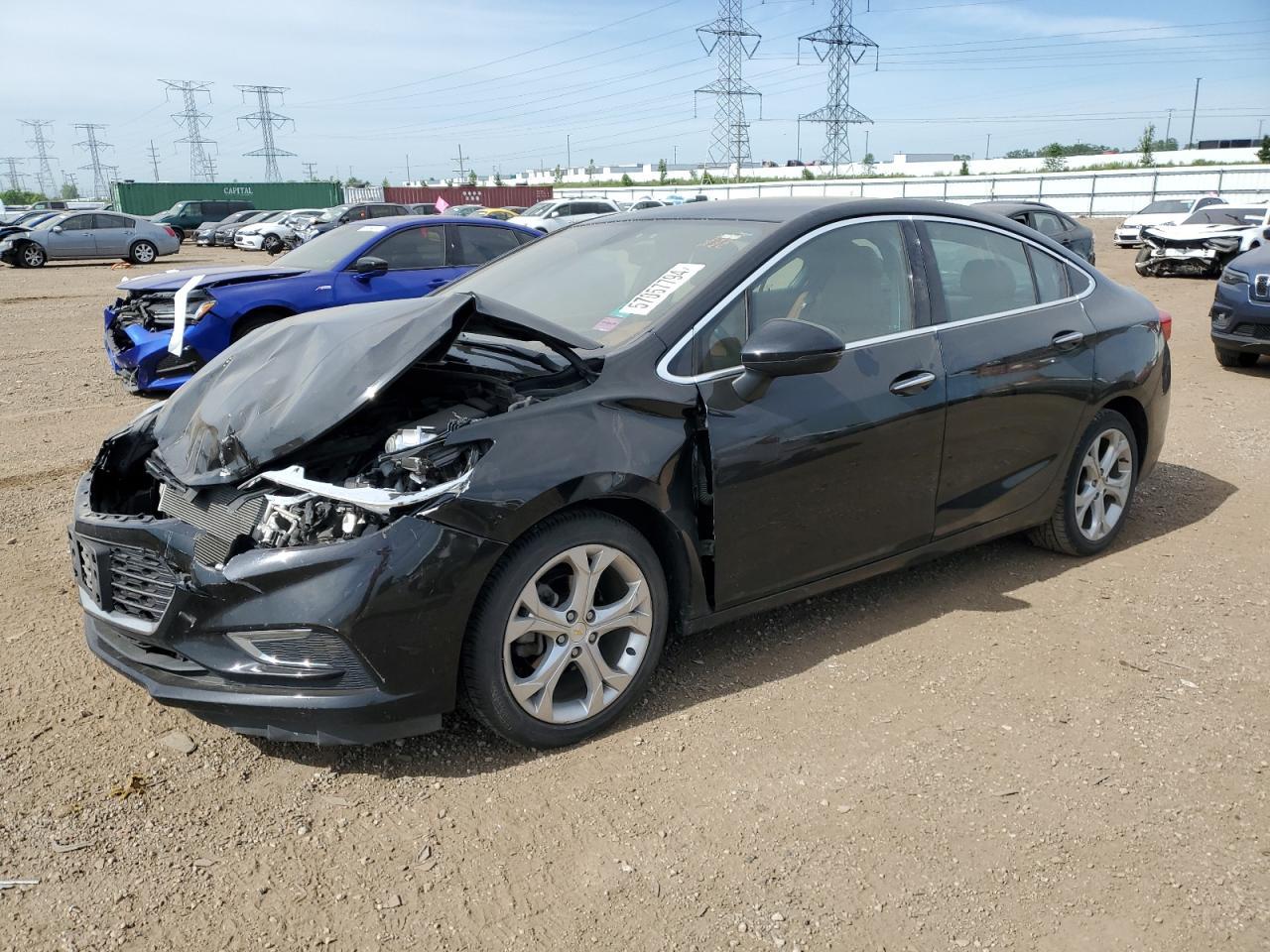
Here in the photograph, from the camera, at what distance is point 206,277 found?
8578 millimetres

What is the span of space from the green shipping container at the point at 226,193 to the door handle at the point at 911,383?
51583 mm

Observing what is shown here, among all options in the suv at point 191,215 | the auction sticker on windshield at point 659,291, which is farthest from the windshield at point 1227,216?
the suv at point 191,215

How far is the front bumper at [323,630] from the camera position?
2.74m

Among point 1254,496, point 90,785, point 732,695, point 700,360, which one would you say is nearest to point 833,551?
point 732,695

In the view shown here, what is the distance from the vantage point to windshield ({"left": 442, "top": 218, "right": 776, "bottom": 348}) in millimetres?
3596

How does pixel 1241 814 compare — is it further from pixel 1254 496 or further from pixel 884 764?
pixel 1254 496

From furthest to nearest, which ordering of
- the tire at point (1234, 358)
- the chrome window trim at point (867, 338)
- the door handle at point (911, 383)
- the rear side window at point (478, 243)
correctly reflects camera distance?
the rear side window at point (478, 243) < the tire at point (1234, 358) < the door handle at point (911, 383) < the chrome window trim at point (867, 338)

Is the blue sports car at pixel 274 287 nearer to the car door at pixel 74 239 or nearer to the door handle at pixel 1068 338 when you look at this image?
the door handle at pixel 1068 338

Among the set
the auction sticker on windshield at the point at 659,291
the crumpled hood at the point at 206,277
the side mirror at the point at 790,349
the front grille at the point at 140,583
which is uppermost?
the auction sticker on windshield at the point at 659,291

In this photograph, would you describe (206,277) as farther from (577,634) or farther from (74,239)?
(74,239)

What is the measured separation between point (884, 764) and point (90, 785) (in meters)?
2.41

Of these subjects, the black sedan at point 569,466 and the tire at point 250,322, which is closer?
the black sedan at point 569,466

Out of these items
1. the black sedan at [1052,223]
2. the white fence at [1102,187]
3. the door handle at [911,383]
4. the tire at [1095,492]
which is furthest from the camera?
the white fence at [1102,187]

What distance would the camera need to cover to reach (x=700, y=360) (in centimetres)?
340
